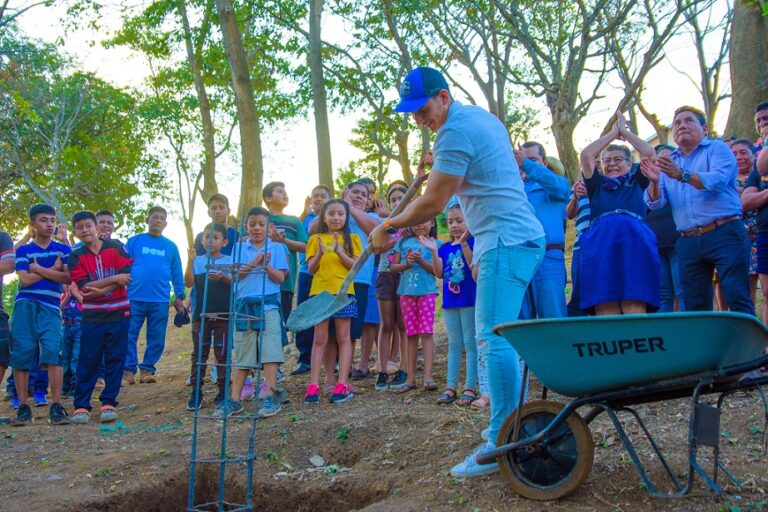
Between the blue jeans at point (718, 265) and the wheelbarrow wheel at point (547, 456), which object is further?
the blue jeans at point (718, 265)

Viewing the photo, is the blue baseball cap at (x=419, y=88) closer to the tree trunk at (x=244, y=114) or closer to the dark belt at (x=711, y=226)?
the dark belt at (x=711, y=226)

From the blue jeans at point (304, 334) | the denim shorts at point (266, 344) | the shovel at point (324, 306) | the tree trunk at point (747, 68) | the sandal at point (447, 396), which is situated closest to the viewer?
the shovel at point (324, 306)

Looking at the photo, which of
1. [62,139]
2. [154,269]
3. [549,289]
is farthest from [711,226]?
[62,139]

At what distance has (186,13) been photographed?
54.0 feet

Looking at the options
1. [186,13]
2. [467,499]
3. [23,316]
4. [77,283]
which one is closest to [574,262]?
[467,499]

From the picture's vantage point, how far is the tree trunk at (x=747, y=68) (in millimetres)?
9648

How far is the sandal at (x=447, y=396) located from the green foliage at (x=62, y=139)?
21.9 meters

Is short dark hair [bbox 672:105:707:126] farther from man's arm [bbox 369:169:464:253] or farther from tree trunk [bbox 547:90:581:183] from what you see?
tree trunk [bbox 547:90:581:183]

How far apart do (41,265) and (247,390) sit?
84.2 inches

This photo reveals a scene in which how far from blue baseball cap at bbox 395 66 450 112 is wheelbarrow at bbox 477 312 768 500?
1.17m

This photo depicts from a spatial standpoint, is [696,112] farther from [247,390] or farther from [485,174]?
[247,390]

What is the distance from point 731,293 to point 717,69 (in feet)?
56.0

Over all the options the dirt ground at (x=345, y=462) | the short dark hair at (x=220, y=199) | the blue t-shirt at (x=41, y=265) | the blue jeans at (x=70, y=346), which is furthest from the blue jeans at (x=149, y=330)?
the dirt ground at (x=345, y=462)

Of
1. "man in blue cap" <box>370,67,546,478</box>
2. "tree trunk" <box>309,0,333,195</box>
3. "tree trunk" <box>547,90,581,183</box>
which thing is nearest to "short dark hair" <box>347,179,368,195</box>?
"man in blue cap" <box>370,67,546,478</box>
